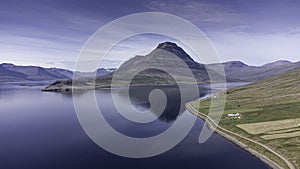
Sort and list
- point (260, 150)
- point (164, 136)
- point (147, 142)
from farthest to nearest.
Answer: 1. point (164, 136)
2. point (147, 142)
3. point (260, 150)

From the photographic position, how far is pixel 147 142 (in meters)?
98.5

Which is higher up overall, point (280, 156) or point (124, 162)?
point (280, 156)

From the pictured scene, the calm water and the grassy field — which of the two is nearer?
the calm water

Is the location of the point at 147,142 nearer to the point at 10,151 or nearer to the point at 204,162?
the point at 204,162

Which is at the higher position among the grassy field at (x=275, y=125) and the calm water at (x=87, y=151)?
the grassy field at (x=275, y=125)

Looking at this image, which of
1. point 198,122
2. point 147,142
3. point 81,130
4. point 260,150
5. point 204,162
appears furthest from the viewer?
point 198,122

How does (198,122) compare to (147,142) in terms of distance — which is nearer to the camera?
(147,142)

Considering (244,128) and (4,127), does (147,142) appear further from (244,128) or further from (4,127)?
(4,127)

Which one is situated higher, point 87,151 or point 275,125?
point 275,125

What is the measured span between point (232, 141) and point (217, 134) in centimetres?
1172

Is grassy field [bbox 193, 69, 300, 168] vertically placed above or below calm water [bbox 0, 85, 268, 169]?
above

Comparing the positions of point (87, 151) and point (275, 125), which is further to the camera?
point (275, 125)

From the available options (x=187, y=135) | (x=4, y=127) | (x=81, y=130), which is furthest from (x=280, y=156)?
(x=4, y=127)

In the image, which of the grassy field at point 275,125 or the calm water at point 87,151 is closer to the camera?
the calm water at point 87,151
